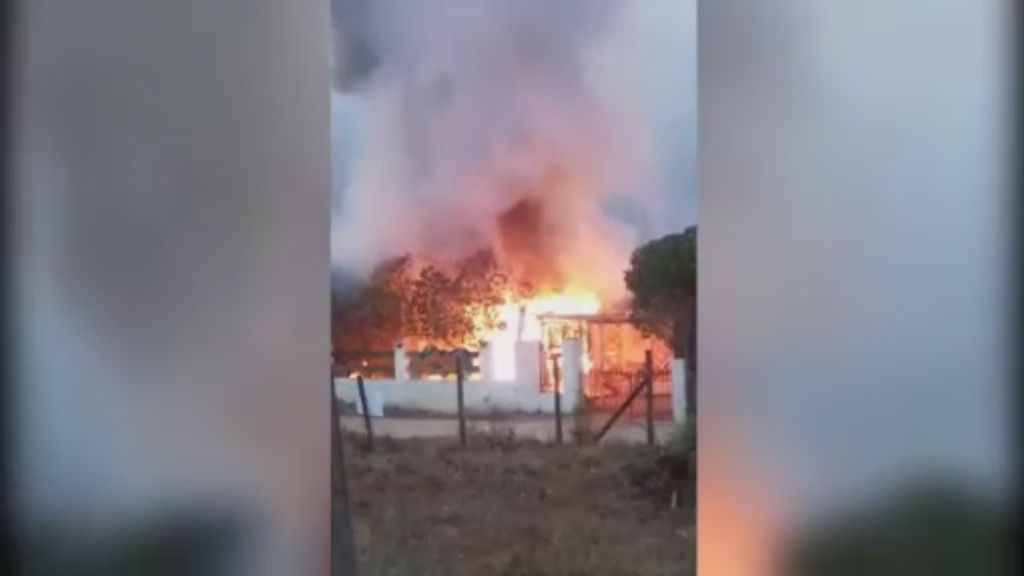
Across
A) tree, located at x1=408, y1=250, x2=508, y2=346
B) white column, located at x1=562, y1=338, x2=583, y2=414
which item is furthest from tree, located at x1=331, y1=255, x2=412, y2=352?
white column, located at x1=562, y1=338, x2=583, y2=414

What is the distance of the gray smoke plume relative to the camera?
1.02m

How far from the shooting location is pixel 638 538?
1027 mm

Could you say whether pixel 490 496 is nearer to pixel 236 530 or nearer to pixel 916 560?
pixel 236 530

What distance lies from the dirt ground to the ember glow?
0.07m

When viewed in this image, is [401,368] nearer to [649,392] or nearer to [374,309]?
[374,309]

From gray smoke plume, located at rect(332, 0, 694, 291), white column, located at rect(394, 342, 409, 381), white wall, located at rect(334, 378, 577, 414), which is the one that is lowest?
white wall, located at rect(334, 378, 577, 414)

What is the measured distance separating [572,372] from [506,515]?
0.48 ft

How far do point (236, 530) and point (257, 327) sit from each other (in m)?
0.19

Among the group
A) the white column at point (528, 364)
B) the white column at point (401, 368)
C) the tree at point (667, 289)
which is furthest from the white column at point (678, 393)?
the white column at point (401, 368)

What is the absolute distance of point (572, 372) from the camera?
40.7 inches

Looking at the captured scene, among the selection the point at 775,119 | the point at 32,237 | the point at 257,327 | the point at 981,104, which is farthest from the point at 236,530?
the point at 981,104

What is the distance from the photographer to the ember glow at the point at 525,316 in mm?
1021

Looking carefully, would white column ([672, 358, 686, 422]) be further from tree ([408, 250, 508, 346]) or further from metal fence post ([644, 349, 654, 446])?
tree ([408, 250, 508, 346])

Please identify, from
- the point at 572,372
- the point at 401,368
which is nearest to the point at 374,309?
the point at 401,368
